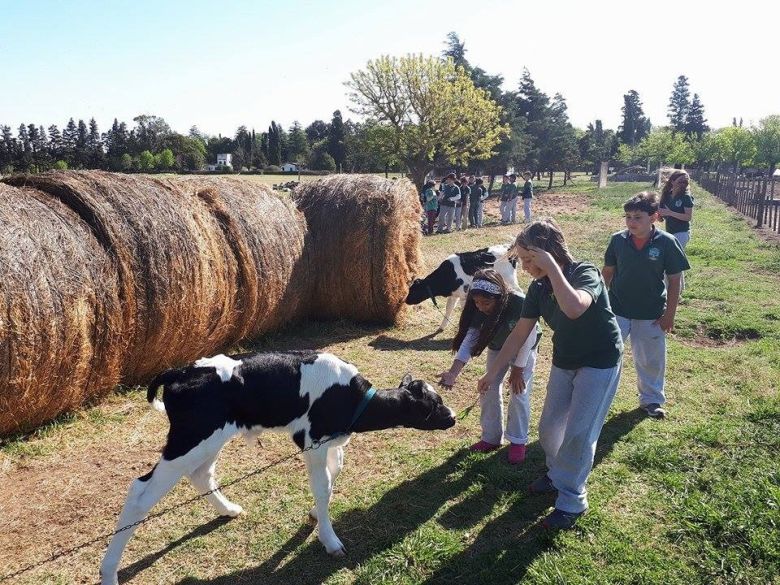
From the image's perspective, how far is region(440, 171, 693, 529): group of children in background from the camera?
3.78 metres

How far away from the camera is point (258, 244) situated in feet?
25.8

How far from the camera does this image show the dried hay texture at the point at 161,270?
5.17 m

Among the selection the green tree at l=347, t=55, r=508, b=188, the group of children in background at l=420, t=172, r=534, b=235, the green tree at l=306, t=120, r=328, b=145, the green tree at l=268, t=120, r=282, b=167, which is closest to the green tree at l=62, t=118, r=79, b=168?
the green tree at l=268, t=120, r=282, b=167

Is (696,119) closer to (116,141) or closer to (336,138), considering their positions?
(336,138)

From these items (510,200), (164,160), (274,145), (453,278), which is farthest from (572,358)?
(274,145)

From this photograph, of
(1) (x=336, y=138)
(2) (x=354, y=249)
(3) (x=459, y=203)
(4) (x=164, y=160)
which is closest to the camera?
(2) (x=354, y=249)

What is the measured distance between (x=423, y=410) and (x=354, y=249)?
5059mm

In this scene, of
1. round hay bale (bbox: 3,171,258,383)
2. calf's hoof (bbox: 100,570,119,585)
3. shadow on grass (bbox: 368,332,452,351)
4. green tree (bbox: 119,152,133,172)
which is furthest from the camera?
green tree (bbox: 119,152,133,172)

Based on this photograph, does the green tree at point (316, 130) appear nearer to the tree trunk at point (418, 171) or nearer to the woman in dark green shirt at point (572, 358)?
the tree trunk at point (418, 171)

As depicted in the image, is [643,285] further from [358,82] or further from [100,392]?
[358,82]

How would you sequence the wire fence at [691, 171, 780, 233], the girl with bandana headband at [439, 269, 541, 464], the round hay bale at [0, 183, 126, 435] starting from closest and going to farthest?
1. the girl with bandana headband at [439, 269, 541, 464]
2. the round hay bale at [0, 183, 126, 435]
3. the wire fence at [691, 171, 780, 233]

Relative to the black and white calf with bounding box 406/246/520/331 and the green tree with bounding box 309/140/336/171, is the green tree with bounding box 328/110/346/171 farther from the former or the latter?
the black and white calf with bounding box 406/246/520/331

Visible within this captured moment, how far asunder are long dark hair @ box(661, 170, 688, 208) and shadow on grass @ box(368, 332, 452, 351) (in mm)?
3836

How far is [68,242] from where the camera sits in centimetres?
562
